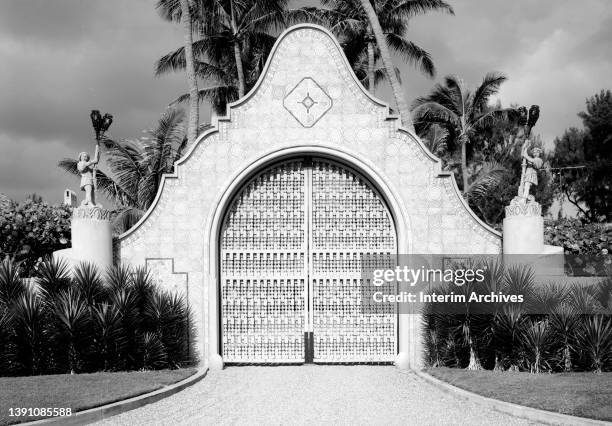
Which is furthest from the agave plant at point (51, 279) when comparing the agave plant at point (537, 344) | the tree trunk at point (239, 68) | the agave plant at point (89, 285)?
the tree trunk at point (239, 68)

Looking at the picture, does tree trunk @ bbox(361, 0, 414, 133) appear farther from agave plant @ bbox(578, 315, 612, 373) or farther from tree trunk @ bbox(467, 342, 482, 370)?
agave plant @ bbox(578, 315, 612, 373)

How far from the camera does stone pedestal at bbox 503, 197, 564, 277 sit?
12.6m

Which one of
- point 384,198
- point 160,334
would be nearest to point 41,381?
point 160,334

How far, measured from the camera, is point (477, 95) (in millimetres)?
31625

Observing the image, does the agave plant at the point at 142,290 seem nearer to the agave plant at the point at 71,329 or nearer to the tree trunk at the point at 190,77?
the agave plant at the point at 71,329

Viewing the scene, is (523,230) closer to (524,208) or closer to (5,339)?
(524,208)

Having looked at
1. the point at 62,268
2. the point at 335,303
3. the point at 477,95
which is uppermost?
the point at 477,95

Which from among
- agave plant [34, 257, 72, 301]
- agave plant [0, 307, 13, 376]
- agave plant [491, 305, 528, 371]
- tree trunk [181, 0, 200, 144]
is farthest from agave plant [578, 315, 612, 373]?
tree trunk [181, 0, 200, 144]

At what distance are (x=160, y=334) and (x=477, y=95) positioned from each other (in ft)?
80.5

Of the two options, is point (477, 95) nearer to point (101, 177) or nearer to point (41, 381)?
point (101, 177)

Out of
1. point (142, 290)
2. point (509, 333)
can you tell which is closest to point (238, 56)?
point (142, 290)

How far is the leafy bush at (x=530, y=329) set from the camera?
11.2 meters

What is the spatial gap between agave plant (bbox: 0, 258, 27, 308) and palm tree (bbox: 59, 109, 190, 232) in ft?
47.9

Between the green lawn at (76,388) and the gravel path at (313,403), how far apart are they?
452 mm
